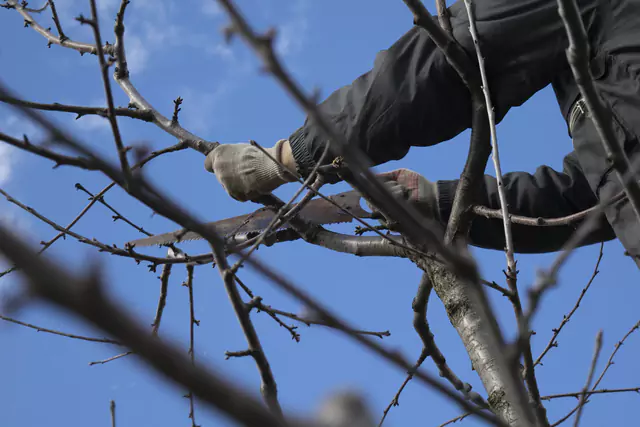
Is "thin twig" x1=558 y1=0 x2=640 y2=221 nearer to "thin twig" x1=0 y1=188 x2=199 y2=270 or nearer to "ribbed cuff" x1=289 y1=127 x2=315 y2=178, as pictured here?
"thin twig" x1=0 y1=188 x2=199 y2=270

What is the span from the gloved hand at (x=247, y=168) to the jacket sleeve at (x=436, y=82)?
0.12 meters

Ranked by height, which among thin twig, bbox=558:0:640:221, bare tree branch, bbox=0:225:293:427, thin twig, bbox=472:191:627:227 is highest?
thin twig, bbox=472:191:627:227

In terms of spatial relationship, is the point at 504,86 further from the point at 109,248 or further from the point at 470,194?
the point at 109,248

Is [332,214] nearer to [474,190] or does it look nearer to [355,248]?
[355,248]

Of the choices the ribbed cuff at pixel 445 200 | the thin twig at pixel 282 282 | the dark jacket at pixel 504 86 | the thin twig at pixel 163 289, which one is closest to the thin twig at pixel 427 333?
the ribbed cuff at pixel 445 200

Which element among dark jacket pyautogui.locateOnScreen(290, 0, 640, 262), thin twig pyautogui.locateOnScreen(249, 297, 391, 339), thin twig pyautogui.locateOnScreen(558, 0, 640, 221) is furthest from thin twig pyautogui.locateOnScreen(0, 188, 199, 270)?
thin twig pyautogui.locateOnScreen(558, 0, 640, 221)

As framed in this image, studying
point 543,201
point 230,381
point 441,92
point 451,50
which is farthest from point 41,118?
point 543,201

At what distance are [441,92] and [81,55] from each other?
1.54 meters

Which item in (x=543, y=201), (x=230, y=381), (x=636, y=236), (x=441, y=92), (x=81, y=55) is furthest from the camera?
(x=81, y=55)

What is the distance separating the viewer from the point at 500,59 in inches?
69.6

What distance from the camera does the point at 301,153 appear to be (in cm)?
201

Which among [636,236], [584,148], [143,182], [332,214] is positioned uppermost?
[332,214]

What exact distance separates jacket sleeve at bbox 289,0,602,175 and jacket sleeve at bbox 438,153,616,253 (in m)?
0.36

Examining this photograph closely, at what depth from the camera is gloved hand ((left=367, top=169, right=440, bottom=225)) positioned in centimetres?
221
